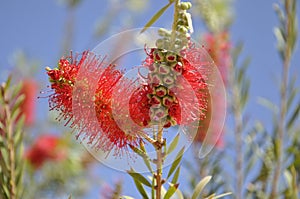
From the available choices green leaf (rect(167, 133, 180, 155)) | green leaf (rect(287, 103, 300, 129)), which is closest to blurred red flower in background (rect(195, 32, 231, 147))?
green leaf (rect(287, 103, 300, 129))

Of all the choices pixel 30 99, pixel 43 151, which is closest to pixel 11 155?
pixel 43 151

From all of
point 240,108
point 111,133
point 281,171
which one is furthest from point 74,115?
point 240,108

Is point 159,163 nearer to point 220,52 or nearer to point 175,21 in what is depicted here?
point 175,21

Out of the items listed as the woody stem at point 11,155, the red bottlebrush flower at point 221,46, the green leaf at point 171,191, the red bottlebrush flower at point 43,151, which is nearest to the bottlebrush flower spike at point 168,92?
the green leaf at point 171,191

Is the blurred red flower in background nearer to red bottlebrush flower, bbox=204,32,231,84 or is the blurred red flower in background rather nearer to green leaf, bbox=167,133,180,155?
red bottlebrush flower, bbox=204,32,231,84

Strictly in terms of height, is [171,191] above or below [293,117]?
below

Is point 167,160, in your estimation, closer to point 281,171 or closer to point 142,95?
point 142,95
